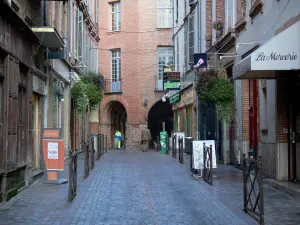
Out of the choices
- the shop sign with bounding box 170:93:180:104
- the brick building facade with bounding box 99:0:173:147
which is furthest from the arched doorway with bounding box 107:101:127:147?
the shop sign with bounding box 170:93:180:104

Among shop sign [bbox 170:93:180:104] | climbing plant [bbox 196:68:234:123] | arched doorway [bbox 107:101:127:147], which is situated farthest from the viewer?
arched doorway [bbox 107:101:127:147]

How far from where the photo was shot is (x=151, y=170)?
17.4 meters

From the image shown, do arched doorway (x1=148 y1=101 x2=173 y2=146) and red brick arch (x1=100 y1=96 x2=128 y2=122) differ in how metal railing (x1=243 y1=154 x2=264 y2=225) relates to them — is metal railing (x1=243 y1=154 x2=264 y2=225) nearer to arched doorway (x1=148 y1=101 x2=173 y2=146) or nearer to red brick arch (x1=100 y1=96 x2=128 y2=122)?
red brick arch (x1=100 y1=96 x2=128 y2=122)

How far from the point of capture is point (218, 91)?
1541cm

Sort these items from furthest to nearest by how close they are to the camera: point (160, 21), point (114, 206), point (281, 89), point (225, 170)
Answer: point (160, 21) < point (225, 170) < point (281, 89) < point (114, 206)

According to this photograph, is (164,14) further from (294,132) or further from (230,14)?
(294,132)

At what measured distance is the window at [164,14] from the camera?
3872cm

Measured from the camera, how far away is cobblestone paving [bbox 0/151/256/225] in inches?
329

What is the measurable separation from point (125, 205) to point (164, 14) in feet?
100

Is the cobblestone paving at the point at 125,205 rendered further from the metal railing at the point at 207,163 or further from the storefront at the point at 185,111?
the storefront at the point at 185,111

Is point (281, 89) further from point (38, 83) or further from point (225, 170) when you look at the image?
point (38, 83)

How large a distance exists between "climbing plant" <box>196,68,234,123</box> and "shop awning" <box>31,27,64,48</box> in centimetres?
442

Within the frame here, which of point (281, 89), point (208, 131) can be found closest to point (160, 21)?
point (208, 131)

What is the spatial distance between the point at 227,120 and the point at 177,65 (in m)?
18.3
